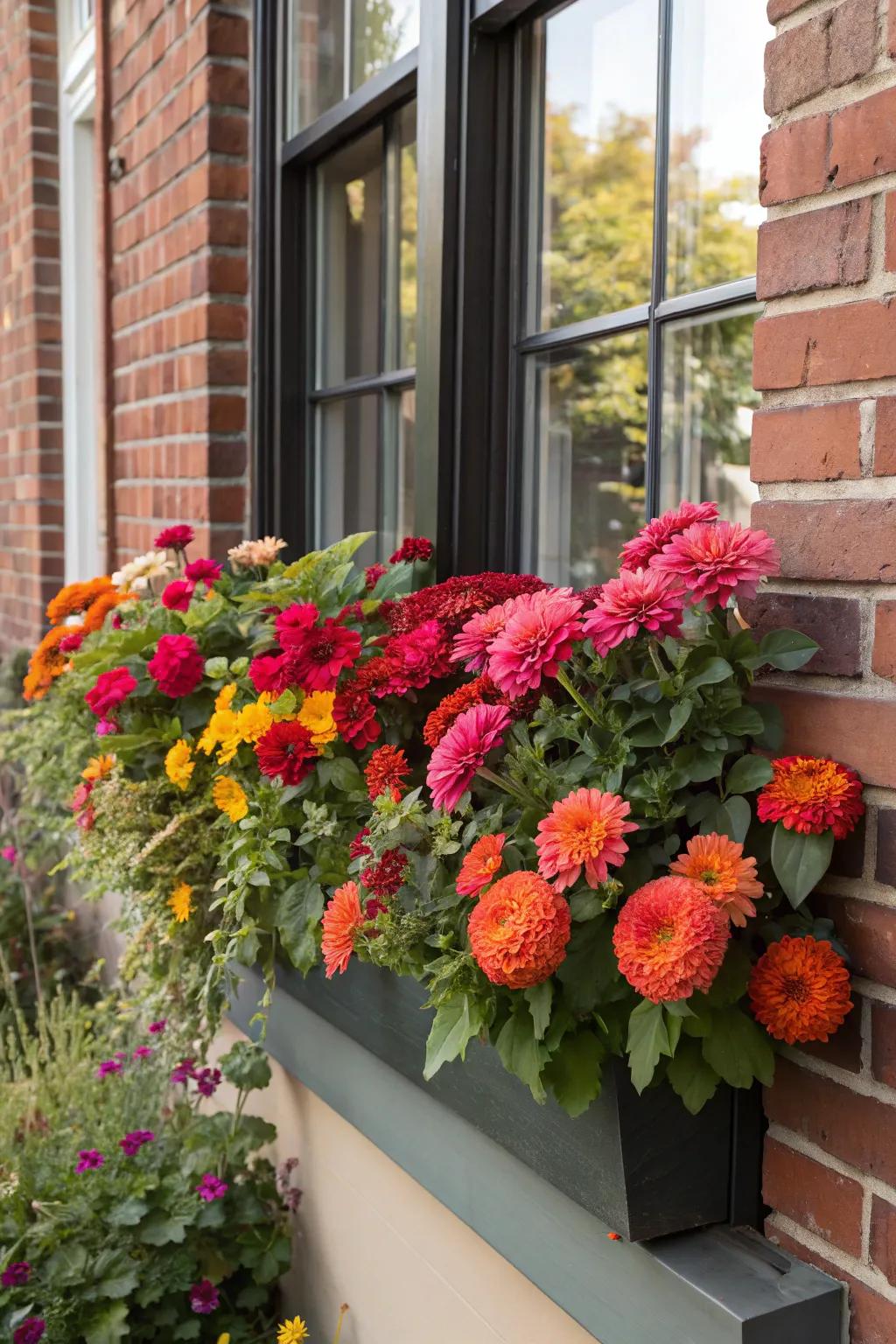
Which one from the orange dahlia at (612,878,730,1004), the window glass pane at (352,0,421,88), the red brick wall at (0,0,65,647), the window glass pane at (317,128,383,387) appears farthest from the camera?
A: the red brick wall at (0,0,65,647)

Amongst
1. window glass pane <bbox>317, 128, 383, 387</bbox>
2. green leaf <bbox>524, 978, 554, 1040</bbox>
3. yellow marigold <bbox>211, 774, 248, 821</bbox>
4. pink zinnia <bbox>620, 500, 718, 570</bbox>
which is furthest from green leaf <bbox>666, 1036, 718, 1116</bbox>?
window glass pane <bbox>317, 128, 383, 387</bbox>

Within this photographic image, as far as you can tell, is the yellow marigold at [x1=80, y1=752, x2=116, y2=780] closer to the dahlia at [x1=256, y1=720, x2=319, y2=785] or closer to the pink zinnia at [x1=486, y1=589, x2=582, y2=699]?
the dahlia at [x1=256, y1=720, x2=319, y2=785]

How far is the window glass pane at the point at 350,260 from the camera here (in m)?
2.38

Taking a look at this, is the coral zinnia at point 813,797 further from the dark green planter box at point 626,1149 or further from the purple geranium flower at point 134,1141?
the purple geranium flower at point 134,1141

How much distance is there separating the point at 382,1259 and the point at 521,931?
3.52 ft

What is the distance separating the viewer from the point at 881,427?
42.9 inches

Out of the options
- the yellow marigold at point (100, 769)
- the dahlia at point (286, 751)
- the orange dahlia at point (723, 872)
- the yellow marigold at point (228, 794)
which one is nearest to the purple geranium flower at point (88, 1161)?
the yellow marigold at point (100, 769)

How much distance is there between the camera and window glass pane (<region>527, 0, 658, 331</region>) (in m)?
1.84

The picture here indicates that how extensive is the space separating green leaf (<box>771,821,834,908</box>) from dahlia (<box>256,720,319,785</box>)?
26.3 inches

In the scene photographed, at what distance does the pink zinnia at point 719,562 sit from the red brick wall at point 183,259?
1675 millimetres

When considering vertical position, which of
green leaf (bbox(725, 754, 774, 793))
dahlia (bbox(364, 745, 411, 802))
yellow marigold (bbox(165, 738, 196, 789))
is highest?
green leaf (bbox(725, 754, 774, 793))

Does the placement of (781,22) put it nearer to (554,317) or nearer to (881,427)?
(881,427)

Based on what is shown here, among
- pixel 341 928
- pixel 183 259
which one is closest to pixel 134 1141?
pixel 341 928

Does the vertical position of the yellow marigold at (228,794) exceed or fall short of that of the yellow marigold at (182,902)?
it exceeds it
